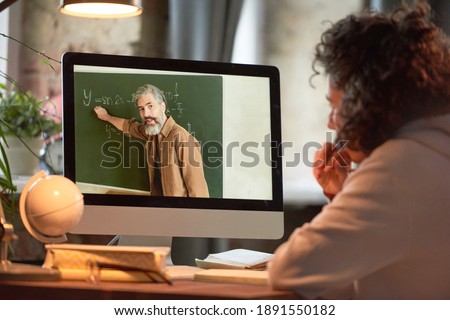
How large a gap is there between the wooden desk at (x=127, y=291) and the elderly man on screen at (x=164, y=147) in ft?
1.60

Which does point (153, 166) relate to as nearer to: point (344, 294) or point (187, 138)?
point (187, 138)

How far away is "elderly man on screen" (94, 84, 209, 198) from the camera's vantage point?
6.44 ft

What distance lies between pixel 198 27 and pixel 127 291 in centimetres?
218

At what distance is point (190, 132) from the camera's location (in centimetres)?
201

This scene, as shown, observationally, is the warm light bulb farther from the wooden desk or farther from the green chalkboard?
the wooden desk

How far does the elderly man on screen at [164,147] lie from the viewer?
1.96 meters

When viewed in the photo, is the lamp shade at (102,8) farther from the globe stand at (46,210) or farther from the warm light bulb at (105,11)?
the globe stand at (46,210)

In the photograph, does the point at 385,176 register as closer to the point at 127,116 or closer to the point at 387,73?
the point at 387,73

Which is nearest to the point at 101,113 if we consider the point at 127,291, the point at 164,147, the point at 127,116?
the point at 127,116

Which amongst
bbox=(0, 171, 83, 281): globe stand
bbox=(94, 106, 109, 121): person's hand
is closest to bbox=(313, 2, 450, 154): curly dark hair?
bbox=(0, 171, 83, 281): globe stand

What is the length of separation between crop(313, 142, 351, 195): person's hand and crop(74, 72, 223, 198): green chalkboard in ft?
0.87

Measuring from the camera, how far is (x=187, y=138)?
6.57ft

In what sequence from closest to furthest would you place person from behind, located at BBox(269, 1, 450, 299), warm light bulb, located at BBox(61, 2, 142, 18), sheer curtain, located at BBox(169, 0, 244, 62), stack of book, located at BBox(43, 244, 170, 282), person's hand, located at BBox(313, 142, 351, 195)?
1. person from behind, located at BBox(269, 1, 450, 299)
2. stack of book, located at BBox(43, 244, 170, 282)
3. person's hand, located at BBox(313, 142, 351, 195)
4. warm light bulb, located at BBox(61, 2, 142, 18)
5. sheer curtain, located at BBox(169, 0, 244, 62)
